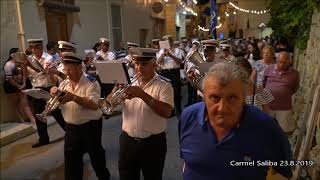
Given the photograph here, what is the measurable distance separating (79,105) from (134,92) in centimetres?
110

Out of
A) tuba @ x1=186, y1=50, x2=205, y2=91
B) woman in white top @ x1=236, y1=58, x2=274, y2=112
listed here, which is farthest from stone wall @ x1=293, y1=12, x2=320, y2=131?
tuba @ x1=186, y1=50, x2=205, y2=91

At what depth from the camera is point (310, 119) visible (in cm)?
428

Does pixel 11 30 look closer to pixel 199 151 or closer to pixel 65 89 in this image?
pixel 65 89

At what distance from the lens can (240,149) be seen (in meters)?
1.98

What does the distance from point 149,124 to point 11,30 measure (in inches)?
245

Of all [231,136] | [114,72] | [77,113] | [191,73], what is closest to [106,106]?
[114,72]

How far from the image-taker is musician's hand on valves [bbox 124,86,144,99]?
9.98ft

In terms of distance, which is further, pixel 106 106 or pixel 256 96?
pixel 256 96

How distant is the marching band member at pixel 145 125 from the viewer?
128 inches

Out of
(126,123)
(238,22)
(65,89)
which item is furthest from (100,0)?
(238,22)

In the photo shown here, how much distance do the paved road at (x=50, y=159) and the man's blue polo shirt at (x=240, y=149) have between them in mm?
2827

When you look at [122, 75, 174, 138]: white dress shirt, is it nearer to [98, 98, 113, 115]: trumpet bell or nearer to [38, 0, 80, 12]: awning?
[98, 98, 113, 115]: trumpet bell

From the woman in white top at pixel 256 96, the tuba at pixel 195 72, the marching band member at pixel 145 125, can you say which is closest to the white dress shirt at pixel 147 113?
the marching band member at pixel 145 125

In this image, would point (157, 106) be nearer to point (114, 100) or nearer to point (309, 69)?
point (114, 100)
